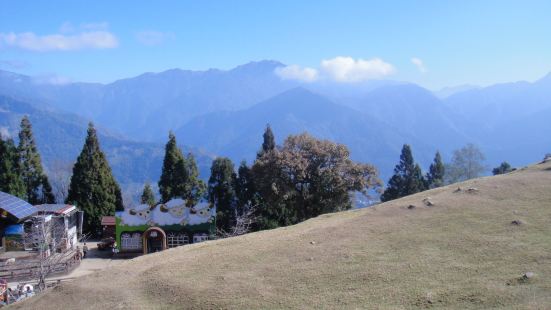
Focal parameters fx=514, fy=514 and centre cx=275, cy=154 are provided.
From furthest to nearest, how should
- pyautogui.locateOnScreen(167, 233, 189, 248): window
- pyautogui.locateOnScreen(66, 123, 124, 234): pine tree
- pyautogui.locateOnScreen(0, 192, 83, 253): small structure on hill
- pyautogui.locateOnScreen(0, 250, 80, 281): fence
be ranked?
pyautogui.locateOnScreen(66, 123, 124, 234): pine tree → pyautogui.locateOnScreen(167, 233, 189, 248): window → pyautogui.locateOnScreen(0, 192, 83, 253): small structure on hill → pyautogui.locateOnScreen(0, 250, 80, 281): fence

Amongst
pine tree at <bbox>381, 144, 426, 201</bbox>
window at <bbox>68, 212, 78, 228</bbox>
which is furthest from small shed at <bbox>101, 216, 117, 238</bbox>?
pine tree at <bbox>381, 144, 426, 201</bbox>

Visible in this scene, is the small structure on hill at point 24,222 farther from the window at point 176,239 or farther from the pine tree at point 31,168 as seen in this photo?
the pine tree at point 31,168

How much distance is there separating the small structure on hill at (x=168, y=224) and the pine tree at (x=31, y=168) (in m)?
17.6

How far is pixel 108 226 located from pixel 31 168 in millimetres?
12089

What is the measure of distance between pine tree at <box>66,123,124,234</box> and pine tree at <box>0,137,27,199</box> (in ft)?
15.5

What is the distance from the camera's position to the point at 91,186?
51.3 meters

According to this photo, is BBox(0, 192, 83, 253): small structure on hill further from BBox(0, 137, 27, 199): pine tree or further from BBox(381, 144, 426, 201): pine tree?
BBox(381, 144, 426, 201): pine tree

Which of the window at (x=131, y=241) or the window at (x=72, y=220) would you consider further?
the window at (x=72, y=220)

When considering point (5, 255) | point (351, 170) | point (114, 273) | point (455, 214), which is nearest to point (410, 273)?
point (455, 214)

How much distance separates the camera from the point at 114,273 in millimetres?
23234

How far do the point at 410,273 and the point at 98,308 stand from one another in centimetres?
1137

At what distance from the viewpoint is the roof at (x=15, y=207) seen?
3931 cm

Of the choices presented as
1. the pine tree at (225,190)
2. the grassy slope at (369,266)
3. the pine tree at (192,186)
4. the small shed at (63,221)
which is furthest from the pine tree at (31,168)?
the grassy slope at (369,266)

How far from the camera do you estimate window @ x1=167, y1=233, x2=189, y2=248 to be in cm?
4194
